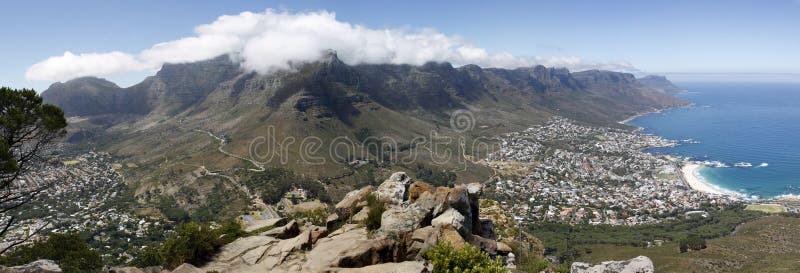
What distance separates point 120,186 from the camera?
168 m

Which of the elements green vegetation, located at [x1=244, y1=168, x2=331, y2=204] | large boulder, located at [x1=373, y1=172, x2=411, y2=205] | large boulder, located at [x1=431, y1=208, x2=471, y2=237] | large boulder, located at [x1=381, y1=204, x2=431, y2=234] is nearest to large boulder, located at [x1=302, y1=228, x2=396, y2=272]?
large boulder, located at [x1=381, y1=204, x2=431, y2=234]

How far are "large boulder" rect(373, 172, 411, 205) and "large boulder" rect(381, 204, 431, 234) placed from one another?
304 inches

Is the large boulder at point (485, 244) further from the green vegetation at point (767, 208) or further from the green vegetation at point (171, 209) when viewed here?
the green vegetation at point (767, 208)

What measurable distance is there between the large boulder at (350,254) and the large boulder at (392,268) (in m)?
0.90

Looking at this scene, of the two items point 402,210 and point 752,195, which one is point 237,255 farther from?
point 752,195

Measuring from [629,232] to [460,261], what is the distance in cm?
12434

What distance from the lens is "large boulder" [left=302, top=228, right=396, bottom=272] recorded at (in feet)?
81.1

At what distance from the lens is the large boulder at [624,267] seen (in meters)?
32.0

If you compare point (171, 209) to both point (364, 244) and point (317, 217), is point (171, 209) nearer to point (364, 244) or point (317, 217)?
point (317, 217)

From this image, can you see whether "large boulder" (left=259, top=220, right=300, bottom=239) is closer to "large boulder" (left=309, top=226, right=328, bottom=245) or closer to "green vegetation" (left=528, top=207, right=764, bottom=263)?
"large boulder" (left=309, top=226, right=328, bottom=245)

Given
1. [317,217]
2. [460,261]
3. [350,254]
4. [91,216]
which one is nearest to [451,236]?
[460,261]

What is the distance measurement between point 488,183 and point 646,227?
6921 centimetres

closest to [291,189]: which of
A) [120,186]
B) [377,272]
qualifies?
[120,186]

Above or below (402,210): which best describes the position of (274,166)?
below
